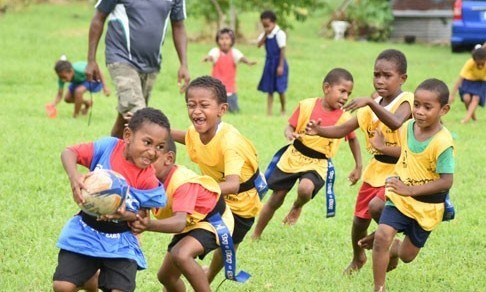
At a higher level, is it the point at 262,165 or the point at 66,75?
the point at 66,75

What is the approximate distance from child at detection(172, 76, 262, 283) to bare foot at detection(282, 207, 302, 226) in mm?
2144

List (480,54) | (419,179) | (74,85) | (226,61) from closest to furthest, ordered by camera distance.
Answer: (419,179) < (74,85) < (480,54) < (226,61)

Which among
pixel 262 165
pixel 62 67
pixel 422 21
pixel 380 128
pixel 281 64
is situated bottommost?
pixel 262 165

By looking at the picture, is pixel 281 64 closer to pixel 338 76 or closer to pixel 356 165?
pixel 338 76

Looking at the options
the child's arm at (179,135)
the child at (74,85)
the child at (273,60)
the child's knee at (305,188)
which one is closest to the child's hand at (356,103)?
the child's arm at (179,135)

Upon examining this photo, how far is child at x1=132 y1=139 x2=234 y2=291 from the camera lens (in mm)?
5309

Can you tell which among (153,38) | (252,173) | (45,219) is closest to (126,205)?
(252,173)

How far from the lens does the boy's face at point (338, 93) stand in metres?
7.95

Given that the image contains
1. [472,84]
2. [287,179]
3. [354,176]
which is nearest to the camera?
[354,176]

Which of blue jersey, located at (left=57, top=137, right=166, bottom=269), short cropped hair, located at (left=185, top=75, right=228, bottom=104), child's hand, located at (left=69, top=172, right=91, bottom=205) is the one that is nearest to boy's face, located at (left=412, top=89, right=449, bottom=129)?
short cropped hair, located at (left=185, top=75, right=228, bottom=104)

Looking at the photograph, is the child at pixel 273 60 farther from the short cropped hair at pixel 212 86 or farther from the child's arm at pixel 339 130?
the short cropped hair at pixel 212 86

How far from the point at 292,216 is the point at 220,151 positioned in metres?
2.60

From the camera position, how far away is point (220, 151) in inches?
240

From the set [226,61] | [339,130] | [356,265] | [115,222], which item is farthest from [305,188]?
[226,61]
